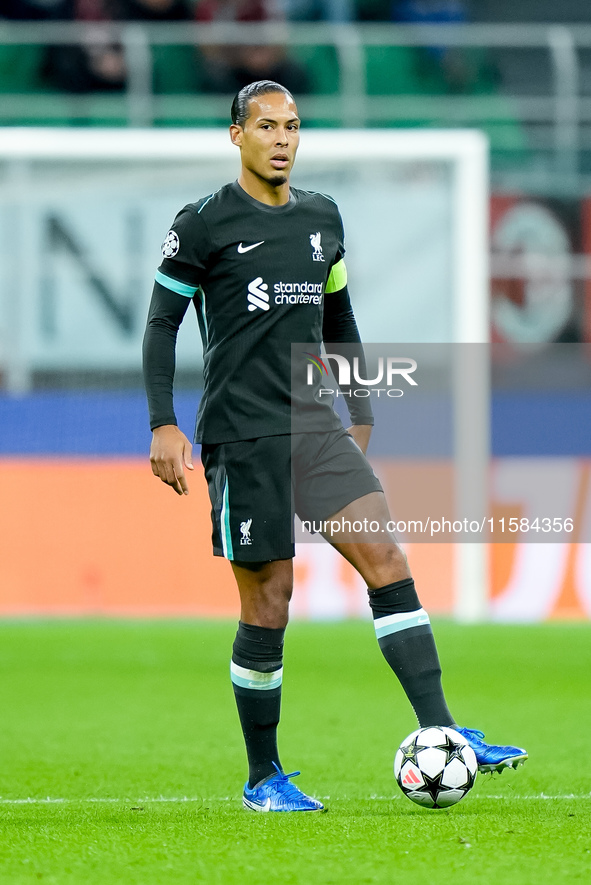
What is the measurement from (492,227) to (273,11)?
4.48 m

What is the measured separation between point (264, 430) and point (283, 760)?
156 centimetres

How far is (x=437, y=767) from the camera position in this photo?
3.45 meters

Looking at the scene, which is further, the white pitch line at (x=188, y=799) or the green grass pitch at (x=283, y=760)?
the white pitch line at (x=188, y=799)

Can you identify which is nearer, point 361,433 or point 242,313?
point 242,313

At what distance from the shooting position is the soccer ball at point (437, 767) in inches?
136

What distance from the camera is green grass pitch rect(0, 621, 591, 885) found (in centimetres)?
295

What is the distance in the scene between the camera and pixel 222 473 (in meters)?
3.75

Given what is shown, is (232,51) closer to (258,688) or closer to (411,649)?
(258,688)

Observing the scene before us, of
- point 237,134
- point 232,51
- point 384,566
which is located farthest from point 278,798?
point 232,51

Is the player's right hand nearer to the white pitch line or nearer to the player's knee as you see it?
the player's knee

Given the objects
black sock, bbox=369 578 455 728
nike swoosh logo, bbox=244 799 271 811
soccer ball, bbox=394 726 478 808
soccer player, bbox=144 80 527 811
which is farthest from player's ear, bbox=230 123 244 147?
nike swoosh logo, bbox=244 799 271 811

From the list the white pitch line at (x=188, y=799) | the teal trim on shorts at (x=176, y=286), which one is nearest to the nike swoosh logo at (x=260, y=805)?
the white pitch line at (x=188, y=799)

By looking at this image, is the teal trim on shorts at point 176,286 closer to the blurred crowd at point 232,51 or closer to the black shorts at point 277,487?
the black shorts at point 277,487

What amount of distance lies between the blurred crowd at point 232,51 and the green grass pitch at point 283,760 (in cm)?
511
